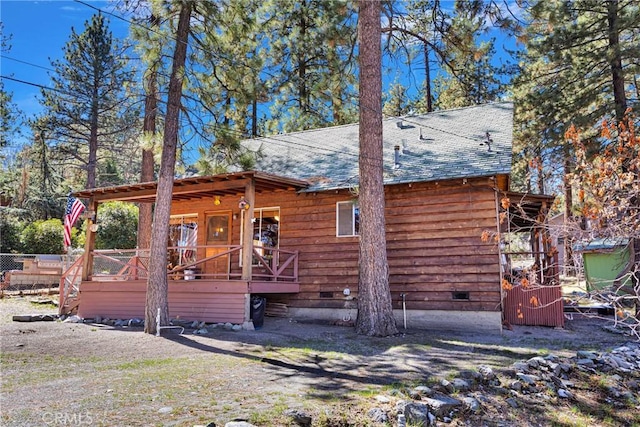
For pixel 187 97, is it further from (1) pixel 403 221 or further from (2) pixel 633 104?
(2) pixel 633 104

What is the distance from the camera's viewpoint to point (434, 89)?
2705 cm

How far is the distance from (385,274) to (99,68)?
18149mm

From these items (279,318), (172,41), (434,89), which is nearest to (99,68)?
(172,41)

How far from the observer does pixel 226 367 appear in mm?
5902

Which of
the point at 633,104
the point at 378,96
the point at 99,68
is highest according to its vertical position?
the point at 99,68

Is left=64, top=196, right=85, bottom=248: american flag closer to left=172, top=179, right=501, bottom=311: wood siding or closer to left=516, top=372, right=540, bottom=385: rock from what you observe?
left=172, top=179, right=501, bottom=311: wood siding

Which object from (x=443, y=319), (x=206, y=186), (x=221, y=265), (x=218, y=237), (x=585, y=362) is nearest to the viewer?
(x=585, y=362)

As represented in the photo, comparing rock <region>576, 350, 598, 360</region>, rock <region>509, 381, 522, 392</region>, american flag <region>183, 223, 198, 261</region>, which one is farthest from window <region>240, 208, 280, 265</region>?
rock <region>509, 381, 522, 392</region>

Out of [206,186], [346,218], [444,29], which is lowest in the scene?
[346,218]

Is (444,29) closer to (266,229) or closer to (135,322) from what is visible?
(266,229)

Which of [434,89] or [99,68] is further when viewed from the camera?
[434,89]

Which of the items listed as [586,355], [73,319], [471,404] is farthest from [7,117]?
[586,355]

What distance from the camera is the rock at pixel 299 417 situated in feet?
12.5

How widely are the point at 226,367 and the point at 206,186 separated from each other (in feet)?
19.0
